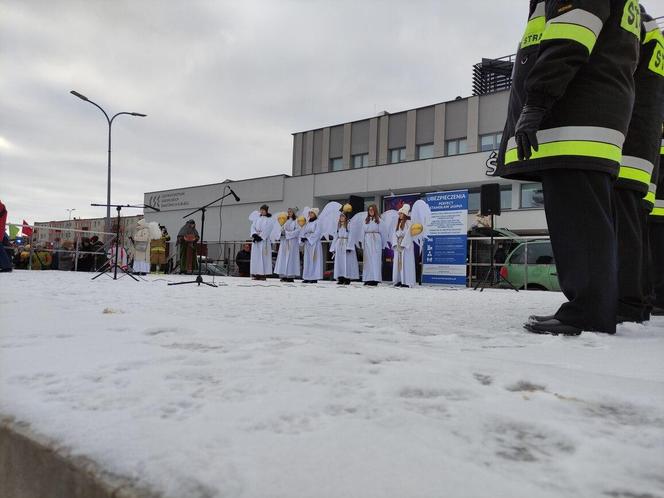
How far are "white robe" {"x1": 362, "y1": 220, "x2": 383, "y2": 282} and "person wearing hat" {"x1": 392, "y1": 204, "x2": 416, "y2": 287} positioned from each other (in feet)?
1.42

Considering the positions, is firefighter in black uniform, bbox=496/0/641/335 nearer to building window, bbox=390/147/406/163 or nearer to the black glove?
the black glove

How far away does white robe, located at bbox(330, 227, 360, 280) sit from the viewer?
12250 mm

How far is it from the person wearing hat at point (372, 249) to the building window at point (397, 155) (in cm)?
1442

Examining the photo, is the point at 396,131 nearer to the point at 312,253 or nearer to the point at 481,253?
the point at 481,253

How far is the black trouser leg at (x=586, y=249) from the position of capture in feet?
7.84

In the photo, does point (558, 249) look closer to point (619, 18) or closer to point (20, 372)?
point (619, 18)

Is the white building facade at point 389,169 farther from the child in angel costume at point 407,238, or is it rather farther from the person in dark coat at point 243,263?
the child in angel costume at point 407,238

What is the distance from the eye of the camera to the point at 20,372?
1.33 metres

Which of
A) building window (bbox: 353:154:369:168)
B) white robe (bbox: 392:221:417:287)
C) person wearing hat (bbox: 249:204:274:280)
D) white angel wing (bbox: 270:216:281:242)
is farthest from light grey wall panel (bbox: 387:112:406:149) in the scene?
white robe (bbox: 392:221:417:287)

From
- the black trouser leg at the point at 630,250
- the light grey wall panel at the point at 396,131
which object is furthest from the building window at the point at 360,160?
the black trouser leg at the point at 630,250

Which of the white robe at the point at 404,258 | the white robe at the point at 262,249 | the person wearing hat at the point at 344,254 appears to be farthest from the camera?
the white robe at the point at 262,249

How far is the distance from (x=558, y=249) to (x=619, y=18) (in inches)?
50.1

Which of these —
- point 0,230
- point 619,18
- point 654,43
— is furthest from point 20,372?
point 0,230

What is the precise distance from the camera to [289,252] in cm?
1305
